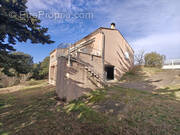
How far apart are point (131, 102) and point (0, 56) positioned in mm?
10206

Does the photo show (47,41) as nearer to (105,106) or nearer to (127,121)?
(105,106)

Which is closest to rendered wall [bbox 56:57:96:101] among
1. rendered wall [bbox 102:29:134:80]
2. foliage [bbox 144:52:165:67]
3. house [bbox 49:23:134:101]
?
house [bbox 49:23:134:101]

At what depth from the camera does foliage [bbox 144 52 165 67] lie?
2125 cm

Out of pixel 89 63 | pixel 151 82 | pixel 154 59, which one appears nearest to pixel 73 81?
pixel 89 63

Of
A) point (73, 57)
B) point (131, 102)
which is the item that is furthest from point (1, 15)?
point (131, 102)

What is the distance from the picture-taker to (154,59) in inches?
836

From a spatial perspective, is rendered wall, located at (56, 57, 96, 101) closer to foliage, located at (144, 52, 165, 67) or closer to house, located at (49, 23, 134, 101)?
house, located at (49, 23, 134, 101)

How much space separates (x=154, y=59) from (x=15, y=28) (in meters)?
26.1

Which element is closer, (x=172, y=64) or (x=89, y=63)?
(x=89, y=63)

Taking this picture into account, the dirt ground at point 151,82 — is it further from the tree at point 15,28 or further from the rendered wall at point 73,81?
the tree at point 15,28

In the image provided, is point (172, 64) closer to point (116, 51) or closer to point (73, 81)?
point (116, 51)

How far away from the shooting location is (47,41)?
959cm

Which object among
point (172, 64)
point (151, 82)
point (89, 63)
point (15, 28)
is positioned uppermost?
point (15, 28)

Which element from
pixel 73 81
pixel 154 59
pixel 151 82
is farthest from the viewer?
pixel 154 59
